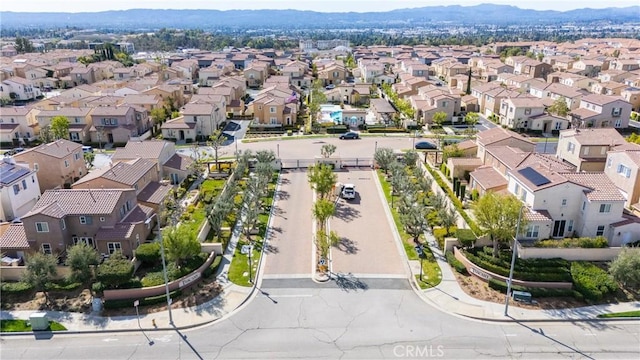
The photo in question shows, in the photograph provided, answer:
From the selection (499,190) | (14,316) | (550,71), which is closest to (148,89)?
(14,316)

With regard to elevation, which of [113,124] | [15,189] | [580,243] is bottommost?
[580,243]

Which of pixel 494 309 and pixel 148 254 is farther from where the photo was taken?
pixel 148 254

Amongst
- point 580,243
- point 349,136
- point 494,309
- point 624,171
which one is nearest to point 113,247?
point 494,309

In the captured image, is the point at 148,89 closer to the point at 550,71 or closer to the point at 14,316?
the point at 14,316

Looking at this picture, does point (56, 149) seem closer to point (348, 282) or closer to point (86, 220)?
point (86, 220)

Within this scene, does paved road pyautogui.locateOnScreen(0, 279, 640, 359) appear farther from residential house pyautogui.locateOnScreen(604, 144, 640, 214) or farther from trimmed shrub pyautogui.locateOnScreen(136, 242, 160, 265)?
residential house pyautogui.locateOnScreen(604, 144, 640, 214)

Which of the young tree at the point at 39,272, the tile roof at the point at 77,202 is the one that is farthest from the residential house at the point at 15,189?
the young tree at the point at 39,272
